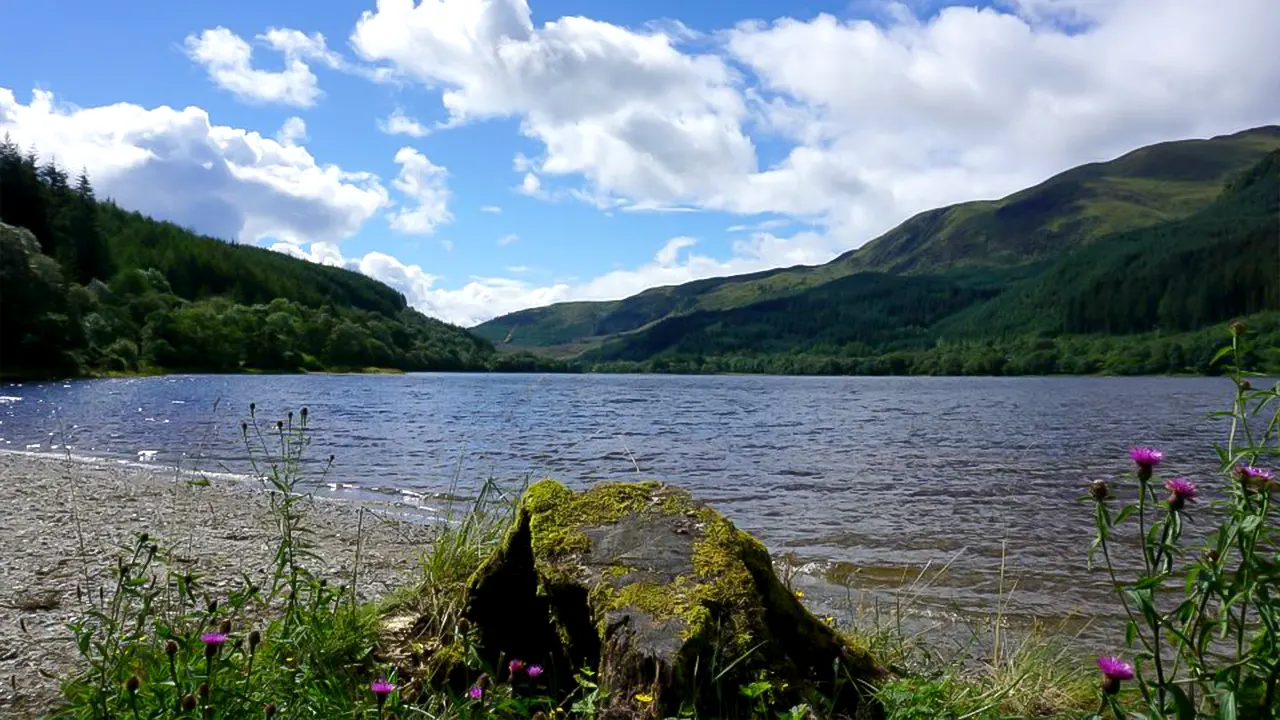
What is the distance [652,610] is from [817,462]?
2369 cm

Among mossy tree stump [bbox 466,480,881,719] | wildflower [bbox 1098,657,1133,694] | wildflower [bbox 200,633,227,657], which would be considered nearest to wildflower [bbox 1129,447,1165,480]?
wildflower [bbox 1098,657,1133,694]

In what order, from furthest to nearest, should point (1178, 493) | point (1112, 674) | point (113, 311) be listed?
point (113, 311)
point (1112, 674)
point (1178, 493)

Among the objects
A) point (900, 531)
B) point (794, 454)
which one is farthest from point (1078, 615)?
point (794, 454)

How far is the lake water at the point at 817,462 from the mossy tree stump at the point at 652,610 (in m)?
1.77

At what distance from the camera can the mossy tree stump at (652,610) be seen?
3736mm

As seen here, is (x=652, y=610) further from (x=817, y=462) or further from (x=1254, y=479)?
(x=817, y=462)

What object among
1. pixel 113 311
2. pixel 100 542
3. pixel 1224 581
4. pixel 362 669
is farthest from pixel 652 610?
pixel 113 311

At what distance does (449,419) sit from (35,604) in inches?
1549

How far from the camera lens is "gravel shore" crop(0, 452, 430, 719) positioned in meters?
5.78

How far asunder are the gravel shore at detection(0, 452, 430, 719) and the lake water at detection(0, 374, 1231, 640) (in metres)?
1.44

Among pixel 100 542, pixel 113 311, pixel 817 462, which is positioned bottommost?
pixel 817 462

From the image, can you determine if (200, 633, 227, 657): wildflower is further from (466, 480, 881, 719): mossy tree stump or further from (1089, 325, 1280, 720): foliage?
(1089, 325, 1280, 720): foliage

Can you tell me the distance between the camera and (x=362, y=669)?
4875 millimetres

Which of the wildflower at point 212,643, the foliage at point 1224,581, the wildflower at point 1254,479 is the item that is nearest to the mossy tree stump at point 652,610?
the foliage at point 1224,581
